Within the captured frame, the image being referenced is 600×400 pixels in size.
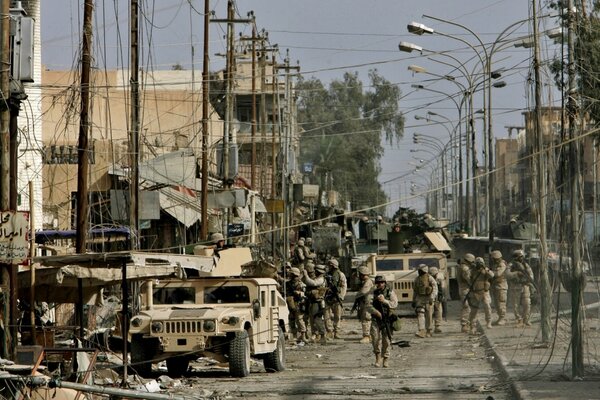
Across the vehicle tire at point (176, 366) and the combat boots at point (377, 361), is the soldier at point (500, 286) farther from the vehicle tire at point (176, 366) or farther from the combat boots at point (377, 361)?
the vehicle tire at point (176, 366)

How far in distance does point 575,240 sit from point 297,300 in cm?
1260

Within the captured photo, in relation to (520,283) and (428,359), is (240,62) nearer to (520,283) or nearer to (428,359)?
(520,283)

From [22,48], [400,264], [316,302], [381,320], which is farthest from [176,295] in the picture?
[400,264]

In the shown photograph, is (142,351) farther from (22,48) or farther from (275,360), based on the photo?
(22,48)

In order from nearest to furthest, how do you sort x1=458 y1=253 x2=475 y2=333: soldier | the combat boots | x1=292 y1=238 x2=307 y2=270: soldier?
the combat boots
x1=458 y1=253 x2=475 y2=333: soldier
x1=292 y1=238 x2=307 y2=270: soldier

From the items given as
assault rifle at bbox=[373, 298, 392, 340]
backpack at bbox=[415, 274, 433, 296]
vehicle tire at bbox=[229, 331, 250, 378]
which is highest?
backpack at bbox=[415, 274, 433, 296]

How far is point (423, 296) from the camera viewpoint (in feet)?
99.7

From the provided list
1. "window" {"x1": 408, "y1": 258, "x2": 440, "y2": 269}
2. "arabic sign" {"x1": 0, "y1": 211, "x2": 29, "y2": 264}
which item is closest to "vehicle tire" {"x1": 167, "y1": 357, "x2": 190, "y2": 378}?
"arabic sign" {"x1": 0, "y1": 211, "x2": 29, "y2": 264}

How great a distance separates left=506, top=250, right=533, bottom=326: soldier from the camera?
96.5 feet

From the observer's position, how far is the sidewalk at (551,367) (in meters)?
17.1

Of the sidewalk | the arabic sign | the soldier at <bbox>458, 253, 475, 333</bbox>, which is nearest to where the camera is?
the arabic sign

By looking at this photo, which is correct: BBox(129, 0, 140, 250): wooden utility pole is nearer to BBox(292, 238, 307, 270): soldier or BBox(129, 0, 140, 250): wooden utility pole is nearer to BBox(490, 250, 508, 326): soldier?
BBox(490, 250, 508, 326): soldier

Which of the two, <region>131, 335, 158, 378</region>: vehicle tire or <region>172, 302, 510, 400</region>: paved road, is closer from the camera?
<region>172, 302, 510, 400</region>: paved road

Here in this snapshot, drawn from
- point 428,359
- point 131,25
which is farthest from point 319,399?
point 131,25
